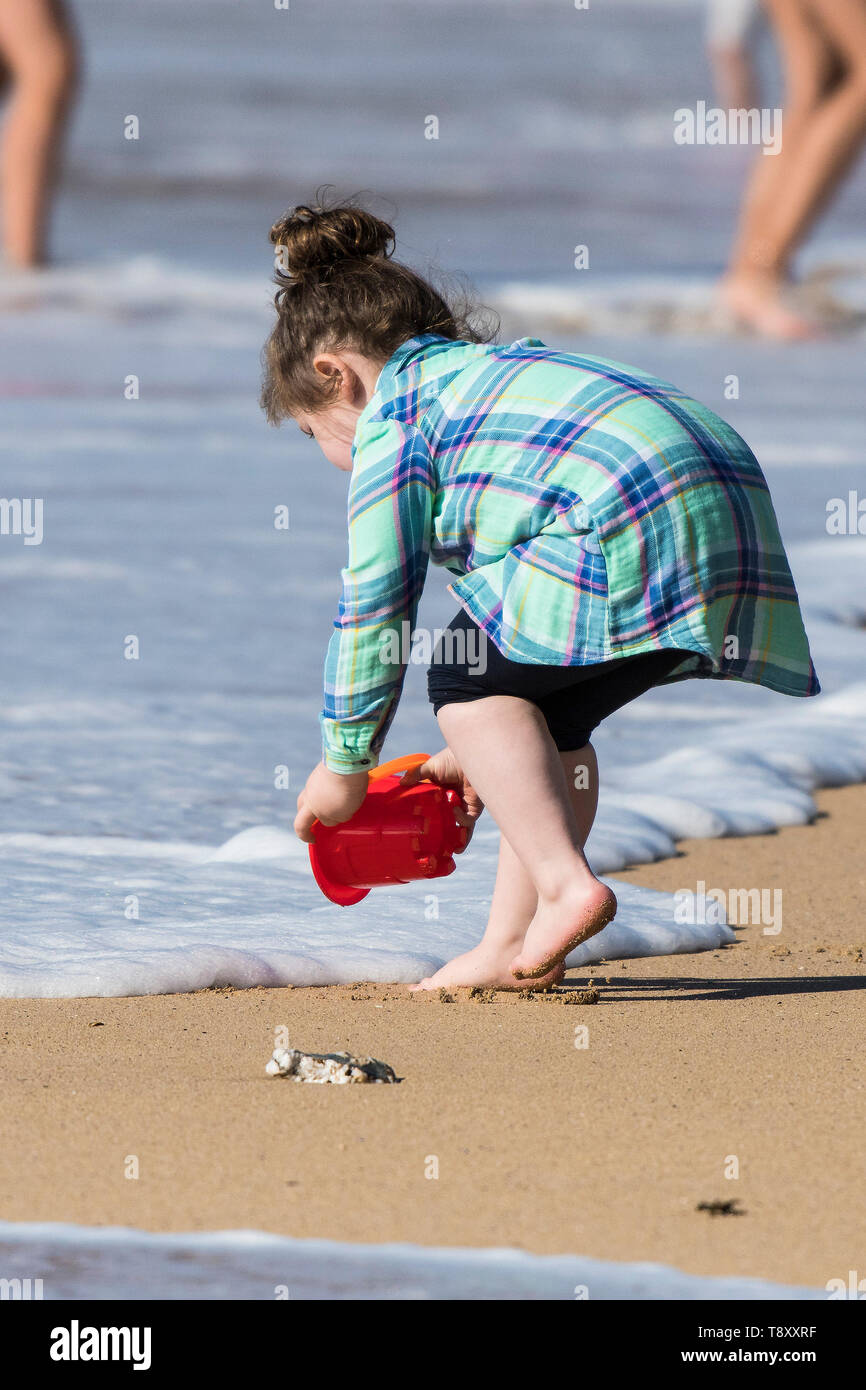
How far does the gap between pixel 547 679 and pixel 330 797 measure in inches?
13.3

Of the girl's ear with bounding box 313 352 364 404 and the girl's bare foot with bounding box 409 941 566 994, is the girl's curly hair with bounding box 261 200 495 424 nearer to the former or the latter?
the girl's ear with bounding box 313 352 364 404

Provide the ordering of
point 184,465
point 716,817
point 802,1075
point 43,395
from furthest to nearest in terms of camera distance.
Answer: point 43,395 → point 184,465 → point 716,817 → point 802,1075

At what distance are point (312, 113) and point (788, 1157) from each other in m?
22.3

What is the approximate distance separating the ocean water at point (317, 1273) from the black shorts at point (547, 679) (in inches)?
33.9

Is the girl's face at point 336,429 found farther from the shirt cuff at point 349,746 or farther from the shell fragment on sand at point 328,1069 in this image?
the shell fragment on sand at point 328,1069

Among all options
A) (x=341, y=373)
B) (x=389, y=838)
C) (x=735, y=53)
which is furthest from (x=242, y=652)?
(x=735, y=53)

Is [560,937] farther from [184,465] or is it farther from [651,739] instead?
[184,465]

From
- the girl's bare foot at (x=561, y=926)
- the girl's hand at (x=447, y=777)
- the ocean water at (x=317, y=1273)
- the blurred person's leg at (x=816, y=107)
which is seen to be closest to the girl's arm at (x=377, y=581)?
the girl's hand at (x=447, y=777)

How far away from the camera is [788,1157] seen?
177cm

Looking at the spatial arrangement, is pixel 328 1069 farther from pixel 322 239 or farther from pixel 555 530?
pixel 322 239

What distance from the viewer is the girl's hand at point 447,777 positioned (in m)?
2.50

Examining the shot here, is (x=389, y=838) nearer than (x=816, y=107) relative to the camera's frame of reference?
Yes

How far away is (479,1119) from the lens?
6.15 ft
